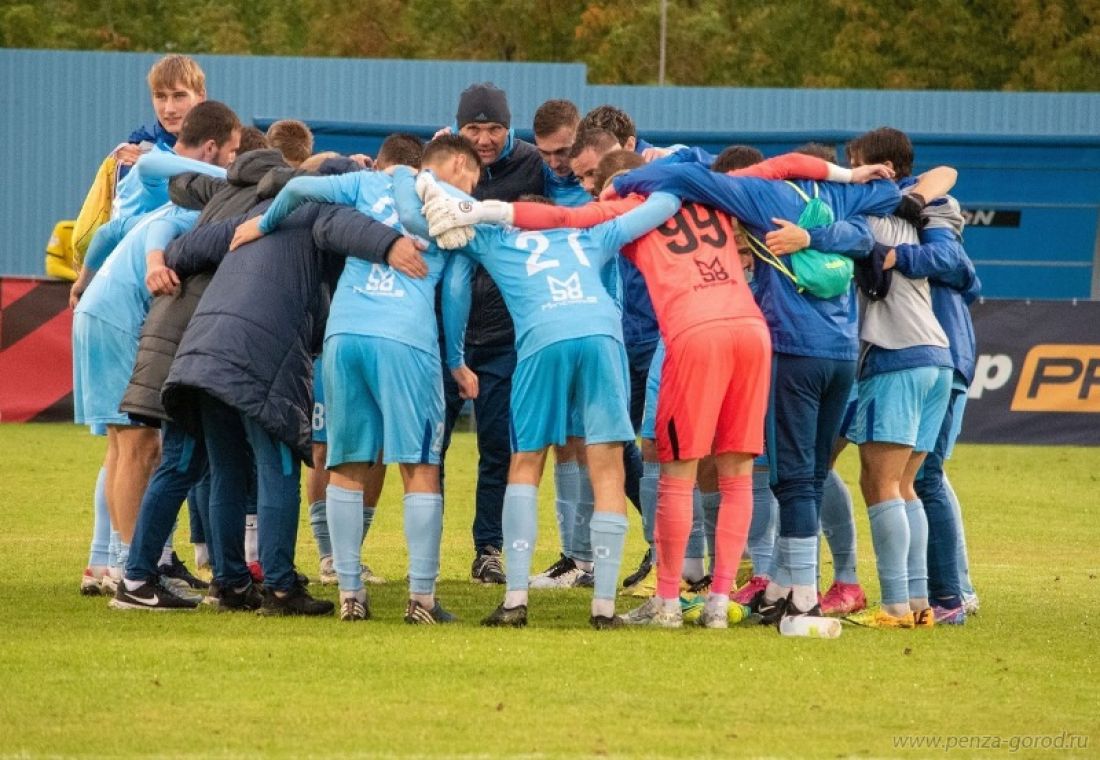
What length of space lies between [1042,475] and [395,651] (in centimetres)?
985

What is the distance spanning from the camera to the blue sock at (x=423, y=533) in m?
7.39

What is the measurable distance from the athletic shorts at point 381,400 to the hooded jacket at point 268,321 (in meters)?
0.21

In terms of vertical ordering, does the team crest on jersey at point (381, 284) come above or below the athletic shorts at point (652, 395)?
above

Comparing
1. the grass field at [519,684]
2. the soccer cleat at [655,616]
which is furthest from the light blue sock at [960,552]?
the soccer cleat at [655,616]

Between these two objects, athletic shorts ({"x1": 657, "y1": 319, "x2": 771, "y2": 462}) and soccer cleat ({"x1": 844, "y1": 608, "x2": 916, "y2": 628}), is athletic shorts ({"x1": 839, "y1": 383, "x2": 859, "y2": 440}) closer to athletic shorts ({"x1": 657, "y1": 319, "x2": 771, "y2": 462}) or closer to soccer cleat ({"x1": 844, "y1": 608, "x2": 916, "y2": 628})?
athletic shorts ({"x1": 657, "y1": 319, "x2": 771, "y2": 462})

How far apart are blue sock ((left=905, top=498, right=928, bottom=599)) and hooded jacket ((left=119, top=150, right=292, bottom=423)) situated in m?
3.05

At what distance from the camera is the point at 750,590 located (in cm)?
839

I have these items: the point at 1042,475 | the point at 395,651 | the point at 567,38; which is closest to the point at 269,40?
the point at 567,38

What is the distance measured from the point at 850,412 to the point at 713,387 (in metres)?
1.03

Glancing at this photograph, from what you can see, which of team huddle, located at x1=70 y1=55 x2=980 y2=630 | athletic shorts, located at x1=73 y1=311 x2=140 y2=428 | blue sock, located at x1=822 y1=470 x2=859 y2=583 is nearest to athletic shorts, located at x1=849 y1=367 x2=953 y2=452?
team huddle, located at x1=70 y1=55 x2=980 y2=630

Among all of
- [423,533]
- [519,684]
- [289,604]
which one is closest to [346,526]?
[423,533]

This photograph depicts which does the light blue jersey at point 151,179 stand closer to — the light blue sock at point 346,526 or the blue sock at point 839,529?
the light blue sock at point 346,526

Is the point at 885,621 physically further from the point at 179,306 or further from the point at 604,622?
the point at 179,306

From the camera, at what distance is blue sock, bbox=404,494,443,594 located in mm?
7395
